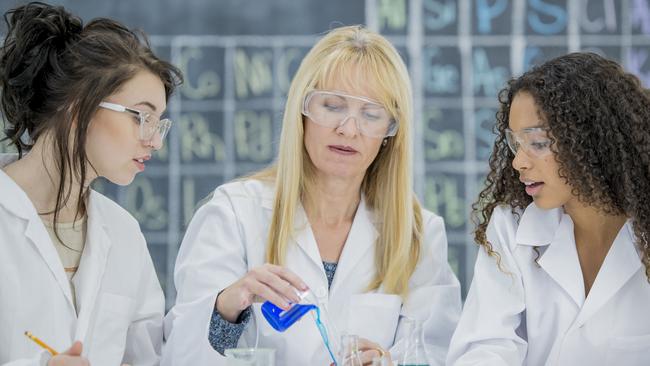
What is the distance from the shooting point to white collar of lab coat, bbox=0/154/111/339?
211cm

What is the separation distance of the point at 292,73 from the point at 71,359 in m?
2.76

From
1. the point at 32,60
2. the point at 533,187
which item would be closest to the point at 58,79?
the point at 32,60

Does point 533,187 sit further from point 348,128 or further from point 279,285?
point 279,285

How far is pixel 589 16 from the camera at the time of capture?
168 inches

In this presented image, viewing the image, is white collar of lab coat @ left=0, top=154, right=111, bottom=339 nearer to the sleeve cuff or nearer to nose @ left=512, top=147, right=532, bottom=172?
the sleeve cuff

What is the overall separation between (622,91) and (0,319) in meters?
1.54

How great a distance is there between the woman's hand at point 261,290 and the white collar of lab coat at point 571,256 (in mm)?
661

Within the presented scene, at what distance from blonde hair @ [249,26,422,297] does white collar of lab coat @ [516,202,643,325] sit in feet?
1.17

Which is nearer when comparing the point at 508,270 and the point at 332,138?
the point at 508,270

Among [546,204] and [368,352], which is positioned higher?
[546,204]

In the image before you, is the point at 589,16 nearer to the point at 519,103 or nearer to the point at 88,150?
the point at 519,103

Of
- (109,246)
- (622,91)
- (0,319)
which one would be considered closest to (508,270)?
(622,91)

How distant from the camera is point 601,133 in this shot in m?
2.19

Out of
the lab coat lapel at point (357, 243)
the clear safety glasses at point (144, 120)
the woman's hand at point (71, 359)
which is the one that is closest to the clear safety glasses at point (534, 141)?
the lab coat lapel at point (357, 243)
